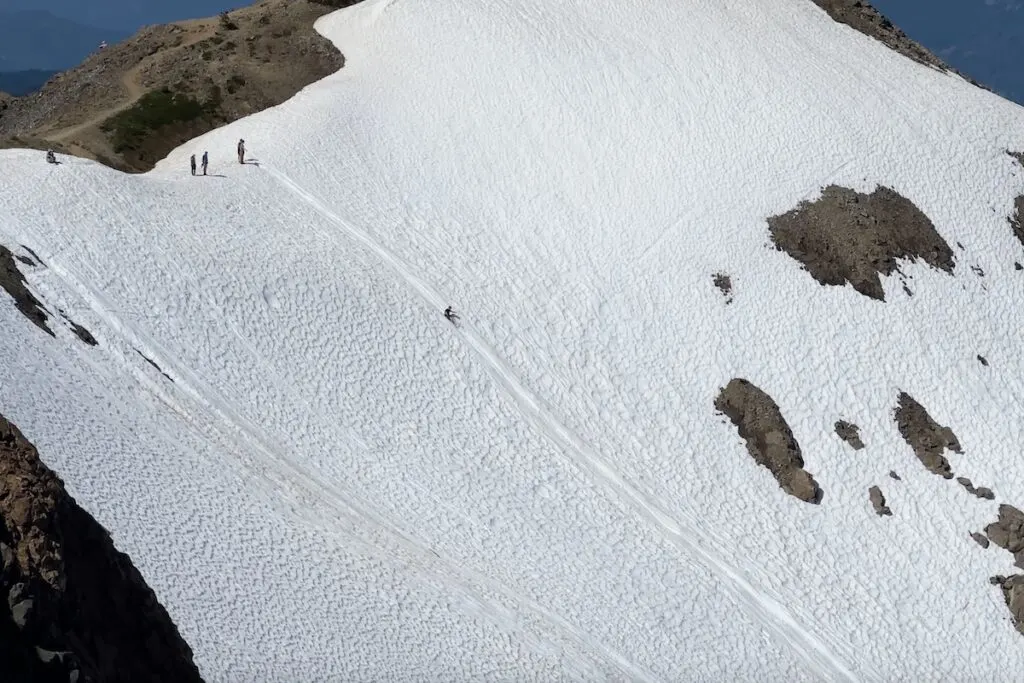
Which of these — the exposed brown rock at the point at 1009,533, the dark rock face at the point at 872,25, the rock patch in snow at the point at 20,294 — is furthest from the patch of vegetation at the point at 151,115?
the exposed brown rock at the point at 1009,533

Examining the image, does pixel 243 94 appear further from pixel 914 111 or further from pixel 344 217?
pixel 914 111

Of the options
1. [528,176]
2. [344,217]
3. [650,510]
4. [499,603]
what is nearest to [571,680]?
[499,603]

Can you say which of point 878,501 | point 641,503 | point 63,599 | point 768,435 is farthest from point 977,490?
point 63,599

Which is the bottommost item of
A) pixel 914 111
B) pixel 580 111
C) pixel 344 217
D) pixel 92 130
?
pixel 92 130

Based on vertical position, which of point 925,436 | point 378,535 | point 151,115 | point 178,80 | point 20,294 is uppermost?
point 925,436

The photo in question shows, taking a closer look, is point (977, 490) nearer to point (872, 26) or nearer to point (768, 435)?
point (768, 435)

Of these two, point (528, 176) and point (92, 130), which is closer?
point (92, 130)

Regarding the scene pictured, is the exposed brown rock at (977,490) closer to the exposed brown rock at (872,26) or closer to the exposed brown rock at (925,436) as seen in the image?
the exposed brown rock at (925,436)
